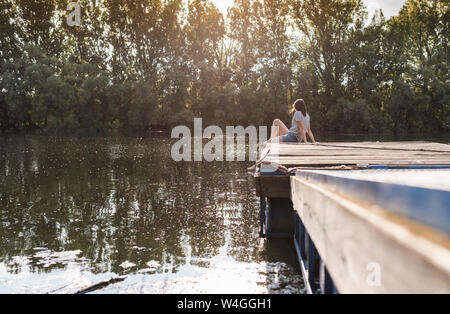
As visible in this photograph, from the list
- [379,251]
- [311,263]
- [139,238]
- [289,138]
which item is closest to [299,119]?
[289,138]

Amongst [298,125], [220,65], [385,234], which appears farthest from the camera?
[220,65]

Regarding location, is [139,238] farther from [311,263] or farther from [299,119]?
[299,119]

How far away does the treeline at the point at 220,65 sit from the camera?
37375mm

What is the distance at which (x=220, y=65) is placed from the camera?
43062 millimetres

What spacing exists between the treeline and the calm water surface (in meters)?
28.7

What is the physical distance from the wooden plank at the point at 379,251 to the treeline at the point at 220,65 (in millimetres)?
37109

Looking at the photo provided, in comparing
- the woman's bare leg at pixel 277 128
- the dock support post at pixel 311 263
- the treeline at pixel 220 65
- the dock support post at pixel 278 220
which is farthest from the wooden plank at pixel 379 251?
the treeline at pixel 220 65

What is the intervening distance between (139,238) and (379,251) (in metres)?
4.92

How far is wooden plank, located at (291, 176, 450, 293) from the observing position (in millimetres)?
754

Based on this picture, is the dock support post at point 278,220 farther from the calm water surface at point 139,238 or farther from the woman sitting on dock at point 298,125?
the woman sitting on dock at point 298,125

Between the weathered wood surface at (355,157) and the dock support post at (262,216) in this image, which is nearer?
the weathered wood surface at (355,157)

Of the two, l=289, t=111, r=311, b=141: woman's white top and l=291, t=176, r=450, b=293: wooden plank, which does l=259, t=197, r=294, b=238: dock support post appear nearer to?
l=291, t=176, r=450, b=293: wooden plank
